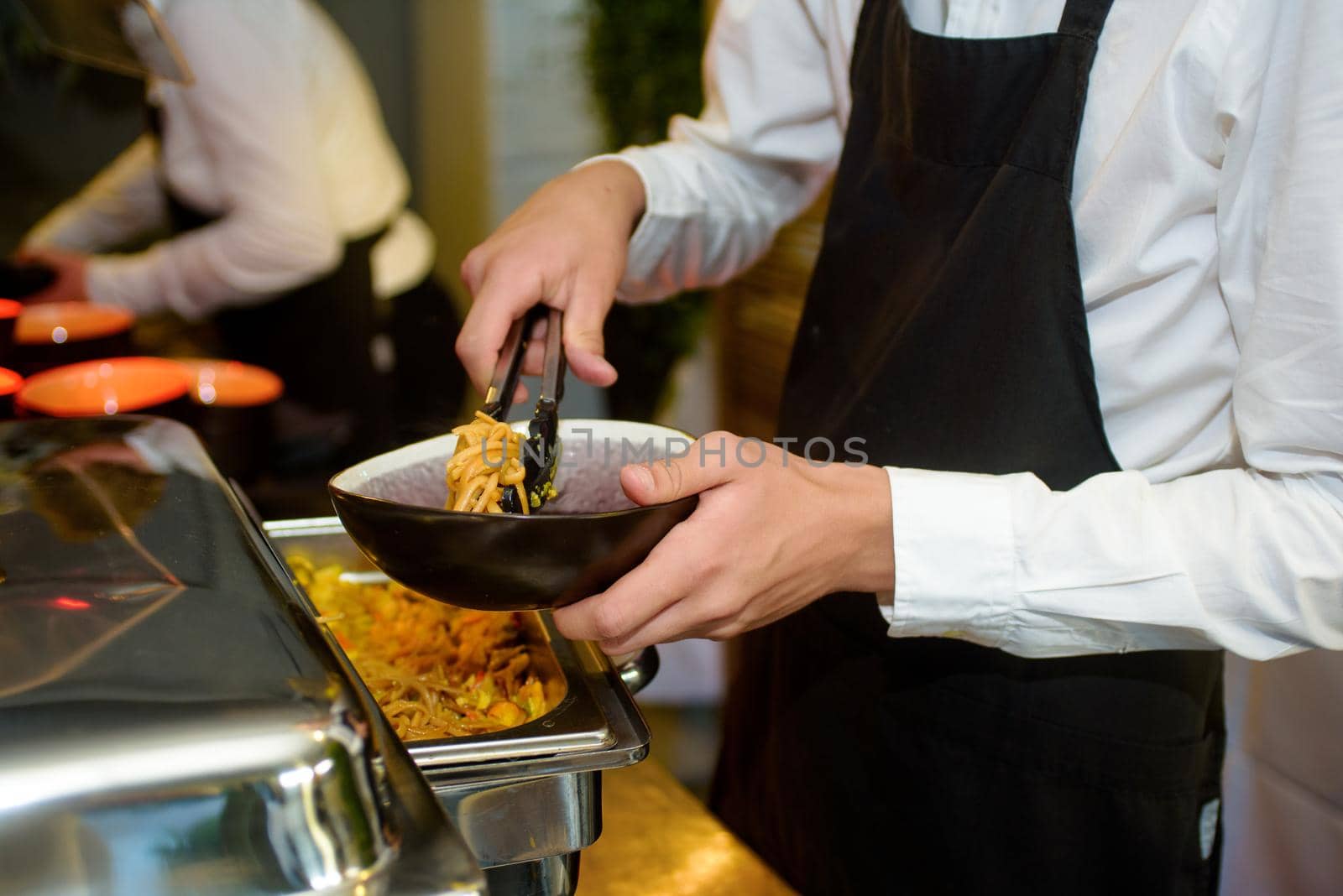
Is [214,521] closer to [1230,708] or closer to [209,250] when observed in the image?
[1230,708]

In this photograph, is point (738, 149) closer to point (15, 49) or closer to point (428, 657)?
point (428, 657)

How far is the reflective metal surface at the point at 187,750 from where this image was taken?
22.1 inches

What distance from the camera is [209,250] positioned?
2615 millimetres

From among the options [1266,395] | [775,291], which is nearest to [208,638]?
[1266,395]

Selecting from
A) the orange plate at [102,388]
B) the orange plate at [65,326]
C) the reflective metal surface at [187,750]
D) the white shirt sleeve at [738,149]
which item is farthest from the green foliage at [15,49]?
the reflective metal surface at [187,750]

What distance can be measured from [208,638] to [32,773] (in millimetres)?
123

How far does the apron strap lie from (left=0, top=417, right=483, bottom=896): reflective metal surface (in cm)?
87

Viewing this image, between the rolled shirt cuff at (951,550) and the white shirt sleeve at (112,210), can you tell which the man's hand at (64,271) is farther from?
the rolled shirt cuff at (951,550)

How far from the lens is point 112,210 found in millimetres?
2580

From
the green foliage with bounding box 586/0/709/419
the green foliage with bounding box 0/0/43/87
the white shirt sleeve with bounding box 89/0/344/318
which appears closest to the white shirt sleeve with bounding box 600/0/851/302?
the white shirt sleeve with bounding box 89/0/344/318

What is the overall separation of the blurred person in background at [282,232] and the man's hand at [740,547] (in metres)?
1.53

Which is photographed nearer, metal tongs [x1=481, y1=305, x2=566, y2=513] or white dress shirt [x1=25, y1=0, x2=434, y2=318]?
metal tongs [x1=481, y1=305, x2=566, y2=513]

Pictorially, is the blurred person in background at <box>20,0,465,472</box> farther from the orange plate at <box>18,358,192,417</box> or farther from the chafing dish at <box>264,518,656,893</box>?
the chafing dish at <box>264,518,656,893</box>

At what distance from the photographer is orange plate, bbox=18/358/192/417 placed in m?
1.52
